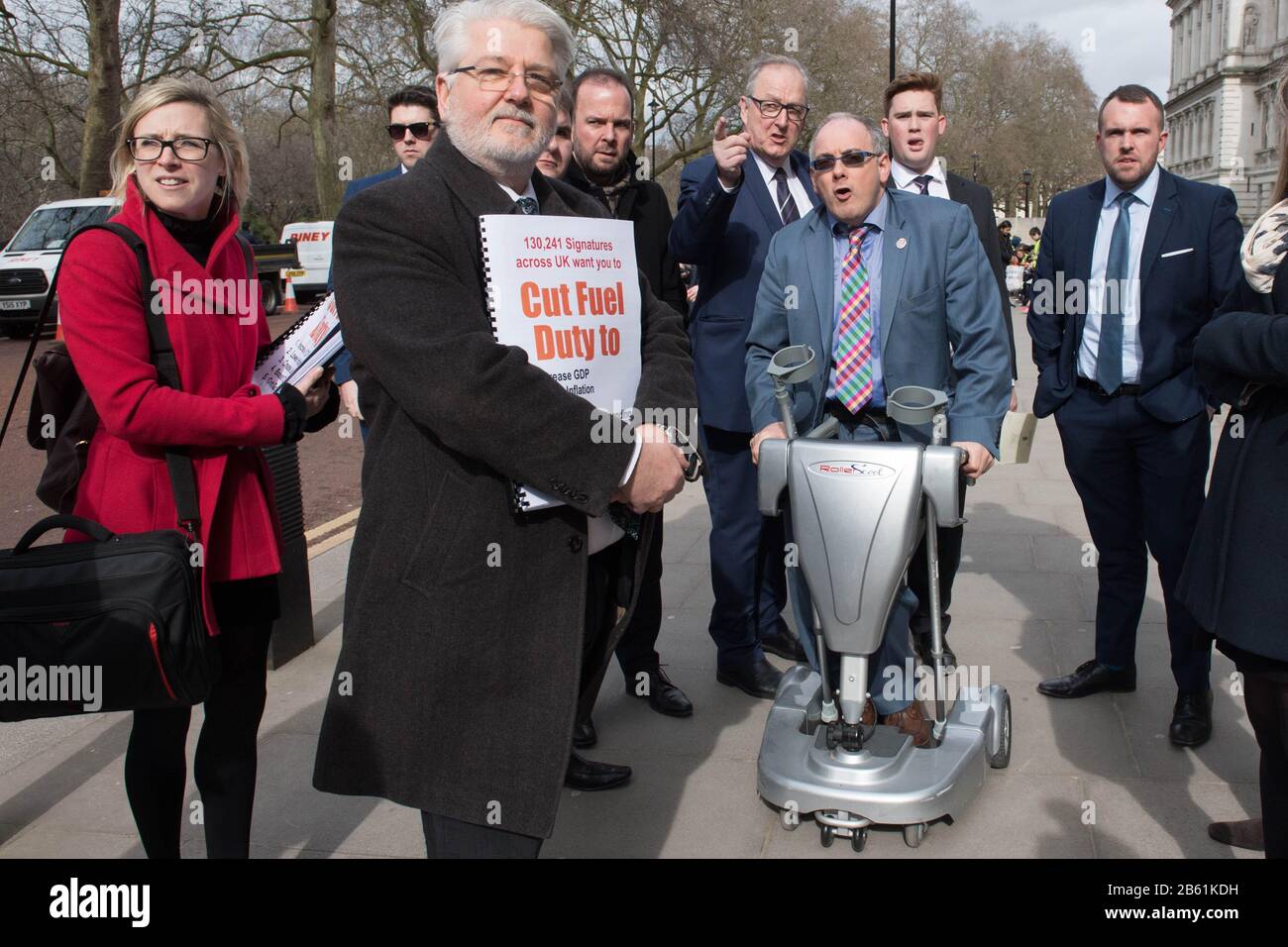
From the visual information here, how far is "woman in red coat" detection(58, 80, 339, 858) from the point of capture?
248 cm

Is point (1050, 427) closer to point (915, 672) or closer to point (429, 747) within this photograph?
point (915, 672)

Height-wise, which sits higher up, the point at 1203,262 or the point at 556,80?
the point at 556,80


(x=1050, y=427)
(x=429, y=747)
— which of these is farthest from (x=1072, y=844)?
(x=1050, y=427)

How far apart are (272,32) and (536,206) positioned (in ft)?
97.3

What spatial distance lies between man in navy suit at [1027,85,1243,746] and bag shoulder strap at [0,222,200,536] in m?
2.96

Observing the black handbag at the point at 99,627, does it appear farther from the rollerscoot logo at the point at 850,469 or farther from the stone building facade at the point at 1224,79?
the stone building facade at the point at 1224,79

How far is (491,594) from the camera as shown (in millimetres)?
2109

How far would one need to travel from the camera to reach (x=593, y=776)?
3.72m

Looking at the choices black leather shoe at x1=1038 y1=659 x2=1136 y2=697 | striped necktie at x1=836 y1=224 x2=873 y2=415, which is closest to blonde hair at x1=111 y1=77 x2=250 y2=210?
striped necktie at x1=836 y1=224 x2=873 y2=415

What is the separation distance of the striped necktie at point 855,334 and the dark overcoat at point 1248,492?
3.49 ft

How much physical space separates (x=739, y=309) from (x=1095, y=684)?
75.9 inches

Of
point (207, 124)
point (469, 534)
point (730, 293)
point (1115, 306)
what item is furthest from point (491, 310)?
point (1115, 306)

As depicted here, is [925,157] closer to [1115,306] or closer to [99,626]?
[1115,306]
